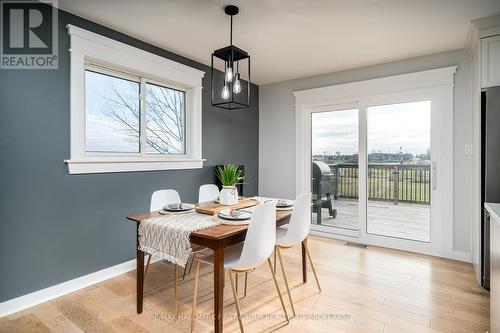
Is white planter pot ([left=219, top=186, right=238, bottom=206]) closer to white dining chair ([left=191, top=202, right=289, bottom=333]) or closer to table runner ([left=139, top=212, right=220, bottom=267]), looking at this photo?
table runner ([left=139, top=212, right=220, bottom=267])

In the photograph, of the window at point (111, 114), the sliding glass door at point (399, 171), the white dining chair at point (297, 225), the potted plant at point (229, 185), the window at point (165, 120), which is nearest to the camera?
the white dining chair at point (297, 225)

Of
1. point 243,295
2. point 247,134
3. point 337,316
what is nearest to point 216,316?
point 243,295

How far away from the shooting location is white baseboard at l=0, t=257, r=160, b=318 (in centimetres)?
215

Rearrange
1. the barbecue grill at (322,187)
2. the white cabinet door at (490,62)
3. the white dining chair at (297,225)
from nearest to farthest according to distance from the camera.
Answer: the white dining chair at (297,225), the white cabinet door at (490,62), the barbecue grill at (322,187)

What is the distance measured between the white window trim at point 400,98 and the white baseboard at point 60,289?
107 inches

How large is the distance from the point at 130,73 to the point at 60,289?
85.6 inches

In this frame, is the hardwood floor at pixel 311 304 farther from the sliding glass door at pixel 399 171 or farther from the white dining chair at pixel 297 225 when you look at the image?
the sliding glass door at pixel 399 171

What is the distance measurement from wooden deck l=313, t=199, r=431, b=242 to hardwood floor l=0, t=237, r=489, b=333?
57 cm

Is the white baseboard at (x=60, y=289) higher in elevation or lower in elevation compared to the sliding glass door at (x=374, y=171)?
lower

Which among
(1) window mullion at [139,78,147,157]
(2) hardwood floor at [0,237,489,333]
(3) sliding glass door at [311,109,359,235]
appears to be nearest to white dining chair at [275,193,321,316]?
(2) hardwood floor at [0,237,489,333]

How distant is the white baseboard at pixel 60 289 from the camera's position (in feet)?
7.06

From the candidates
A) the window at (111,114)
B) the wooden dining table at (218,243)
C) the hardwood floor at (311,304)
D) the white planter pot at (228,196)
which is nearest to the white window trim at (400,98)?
the hardwood floor at (311,304)

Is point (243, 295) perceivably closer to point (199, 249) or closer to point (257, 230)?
point (199, 249)

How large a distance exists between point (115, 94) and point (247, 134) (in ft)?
7.05
